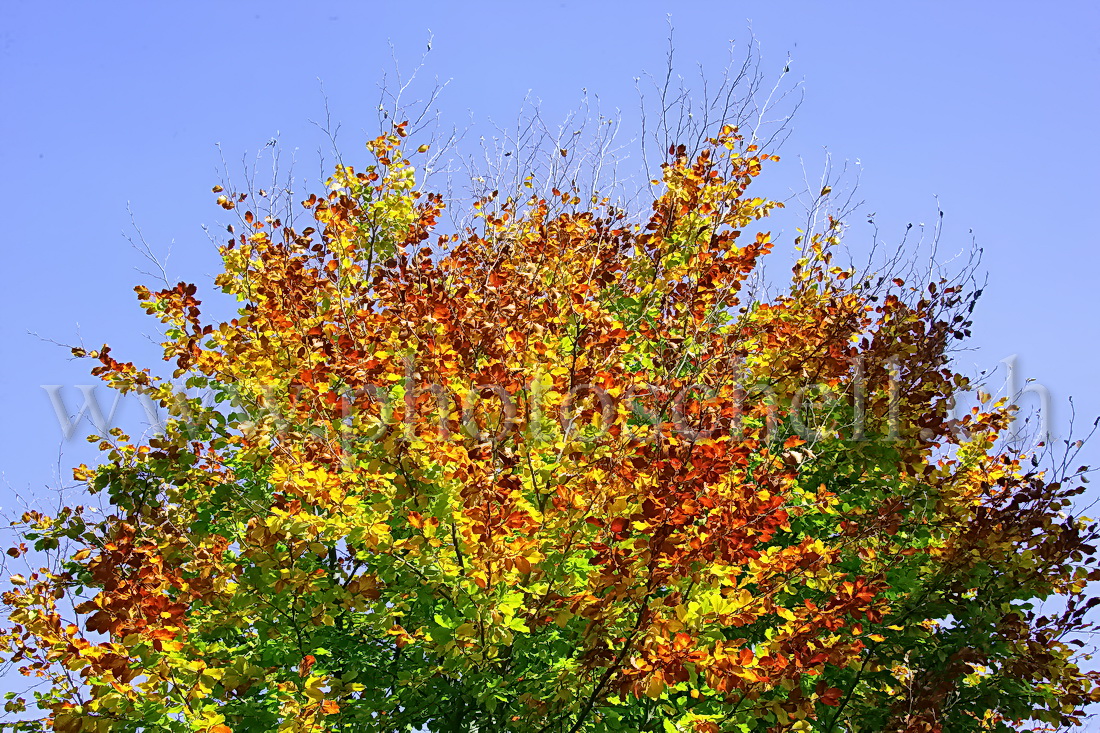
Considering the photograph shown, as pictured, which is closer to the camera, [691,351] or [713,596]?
[713,596]

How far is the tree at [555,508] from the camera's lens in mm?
5316

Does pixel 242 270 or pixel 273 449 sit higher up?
pixel 242 270

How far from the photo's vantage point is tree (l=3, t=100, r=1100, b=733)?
209 inches

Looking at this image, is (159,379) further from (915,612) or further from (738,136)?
(915,612)

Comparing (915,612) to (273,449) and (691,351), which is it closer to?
(691,351)

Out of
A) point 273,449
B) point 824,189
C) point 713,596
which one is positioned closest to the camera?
point 713,596

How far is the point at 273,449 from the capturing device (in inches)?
244

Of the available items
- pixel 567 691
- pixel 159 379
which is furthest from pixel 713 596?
pixel 159 379

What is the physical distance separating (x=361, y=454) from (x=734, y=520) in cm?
254

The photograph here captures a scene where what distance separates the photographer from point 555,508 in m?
5.74

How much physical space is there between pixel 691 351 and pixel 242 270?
12.5 feet

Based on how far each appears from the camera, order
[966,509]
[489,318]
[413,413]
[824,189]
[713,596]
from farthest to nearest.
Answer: [824,189] < [966,509] < [489,318] < [413,413] < [713,596]

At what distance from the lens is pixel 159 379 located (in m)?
7.38

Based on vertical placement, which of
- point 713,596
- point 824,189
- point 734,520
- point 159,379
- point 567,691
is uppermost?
point 824,189
